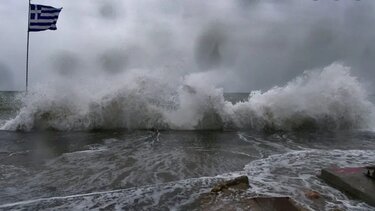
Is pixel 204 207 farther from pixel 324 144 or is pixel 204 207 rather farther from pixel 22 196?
pixel 324 144

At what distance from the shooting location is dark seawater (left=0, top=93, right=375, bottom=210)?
5188 mm

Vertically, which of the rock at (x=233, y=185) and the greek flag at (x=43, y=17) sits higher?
the greek flag at (x=43, y=17)

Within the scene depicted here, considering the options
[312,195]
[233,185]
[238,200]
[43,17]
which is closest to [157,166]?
[233,185]

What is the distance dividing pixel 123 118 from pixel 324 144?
7.84m

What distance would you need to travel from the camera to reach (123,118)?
1471 centimetres

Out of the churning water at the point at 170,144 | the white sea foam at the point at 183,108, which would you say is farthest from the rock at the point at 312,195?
the white sea foam at the point at 183,108

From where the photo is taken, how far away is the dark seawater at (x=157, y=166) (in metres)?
5.19

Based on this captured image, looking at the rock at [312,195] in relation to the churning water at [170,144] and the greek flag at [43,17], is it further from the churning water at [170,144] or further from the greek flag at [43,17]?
the greek flag at [43,17]

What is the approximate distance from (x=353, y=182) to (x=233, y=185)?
1.91 metres

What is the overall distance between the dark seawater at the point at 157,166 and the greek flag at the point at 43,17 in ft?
18.3

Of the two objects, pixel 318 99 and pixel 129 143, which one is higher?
pixel 318 99

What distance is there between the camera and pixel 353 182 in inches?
223

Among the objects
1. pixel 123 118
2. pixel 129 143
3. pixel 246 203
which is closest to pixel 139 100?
pixel 123 118

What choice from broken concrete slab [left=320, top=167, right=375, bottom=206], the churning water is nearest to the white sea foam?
the churning water
